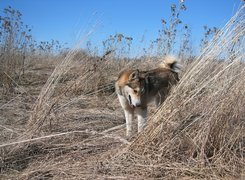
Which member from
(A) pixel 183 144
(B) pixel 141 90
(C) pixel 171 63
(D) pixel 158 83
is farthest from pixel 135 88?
(A) pixel 183 144

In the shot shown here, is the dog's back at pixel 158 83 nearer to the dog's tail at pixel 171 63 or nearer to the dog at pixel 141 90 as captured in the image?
the dog at pixel 141 90

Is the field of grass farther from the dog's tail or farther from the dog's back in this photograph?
the dog's tail

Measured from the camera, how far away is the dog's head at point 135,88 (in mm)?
4055

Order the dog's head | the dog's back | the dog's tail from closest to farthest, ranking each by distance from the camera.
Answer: the dog's head → the dog's back → the dog's tail

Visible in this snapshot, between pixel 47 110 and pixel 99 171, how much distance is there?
1176mm

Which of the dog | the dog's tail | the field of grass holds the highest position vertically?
the dog's tail

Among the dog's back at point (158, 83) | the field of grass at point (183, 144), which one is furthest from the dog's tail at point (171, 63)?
the field of grass at point (183, 144)

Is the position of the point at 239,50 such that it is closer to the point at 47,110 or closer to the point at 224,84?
the point at 224,84

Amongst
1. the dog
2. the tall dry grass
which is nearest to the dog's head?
the dog

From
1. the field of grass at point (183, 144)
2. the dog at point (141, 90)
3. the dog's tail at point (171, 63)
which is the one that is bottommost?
the field of grass at point (183, 144)

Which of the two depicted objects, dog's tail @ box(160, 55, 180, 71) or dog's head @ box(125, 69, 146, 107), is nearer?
dog's head @ box(125, 69, 146, 107)

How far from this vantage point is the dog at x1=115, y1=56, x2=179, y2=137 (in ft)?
13.4

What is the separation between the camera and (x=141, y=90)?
4102 millimetres

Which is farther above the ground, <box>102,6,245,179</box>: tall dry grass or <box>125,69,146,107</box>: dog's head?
<box>125,69,146,107</box>: dog's head
